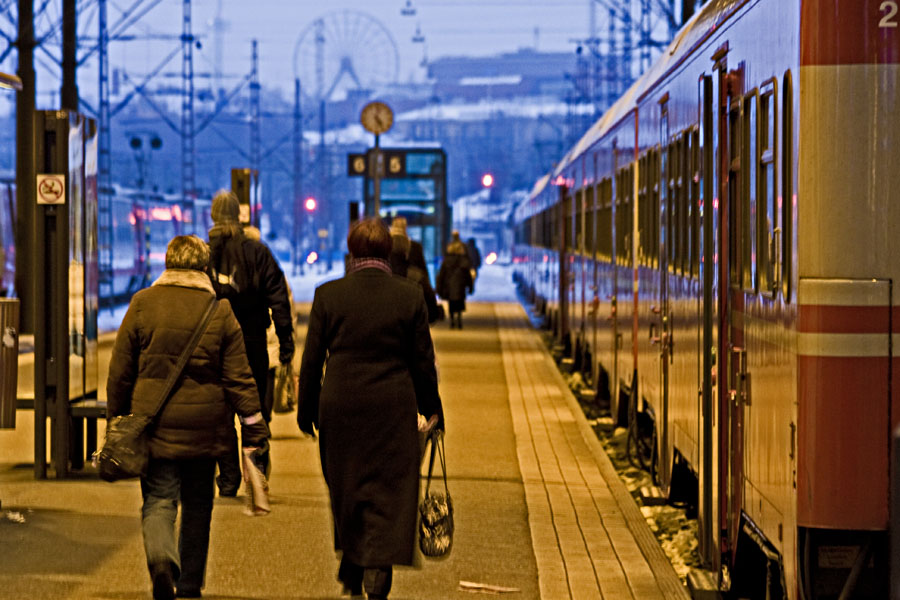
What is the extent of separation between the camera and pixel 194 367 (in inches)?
237

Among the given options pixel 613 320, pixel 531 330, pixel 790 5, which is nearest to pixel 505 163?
pixel 531 330

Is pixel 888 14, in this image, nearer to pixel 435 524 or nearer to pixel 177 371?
pixel 435 524

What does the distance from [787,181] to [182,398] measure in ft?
8.34

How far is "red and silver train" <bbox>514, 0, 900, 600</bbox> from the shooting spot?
4641 millimetres

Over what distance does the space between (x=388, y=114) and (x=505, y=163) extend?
9267cm

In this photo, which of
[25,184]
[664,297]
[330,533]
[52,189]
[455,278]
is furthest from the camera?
[455,278]

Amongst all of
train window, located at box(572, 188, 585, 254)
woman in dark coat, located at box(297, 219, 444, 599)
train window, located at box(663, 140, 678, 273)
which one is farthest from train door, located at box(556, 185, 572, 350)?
woman in dark coat, located at box(297, 219, 444, 599)

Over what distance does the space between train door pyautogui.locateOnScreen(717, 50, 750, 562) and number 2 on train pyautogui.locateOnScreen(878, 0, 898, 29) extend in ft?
3.92

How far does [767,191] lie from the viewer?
208 inches

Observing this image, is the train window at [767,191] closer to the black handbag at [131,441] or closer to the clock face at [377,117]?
the black handbag at [131,441]

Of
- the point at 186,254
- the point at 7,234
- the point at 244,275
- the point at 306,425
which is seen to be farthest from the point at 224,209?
the point at 7,234

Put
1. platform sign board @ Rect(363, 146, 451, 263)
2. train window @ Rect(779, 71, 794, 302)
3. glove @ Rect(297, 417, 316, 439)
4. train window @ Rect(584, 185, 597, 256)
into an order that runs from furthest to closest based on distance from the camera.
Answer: platform sign board @ Rect(363, 146, 451, 263) < train window @ Rect(584, 185, 597, 256) < glove @ Rect(297, 417, 316, 439) < train window @ Rect(779, 71, 794, 302)

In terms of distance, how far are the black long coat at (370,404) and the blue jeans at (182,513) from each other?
662 mm

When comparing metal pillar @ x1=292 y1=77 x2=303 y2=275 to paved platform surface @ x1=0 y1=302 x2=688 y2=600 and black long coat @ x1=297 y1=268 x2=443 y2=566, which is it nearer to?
paved platform surface @ x1=0 y1=302 x2=688 y2=600
